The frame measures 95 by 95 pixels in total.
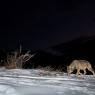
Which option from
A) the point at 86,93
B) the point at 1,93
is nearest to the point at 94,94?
the point at 86,93

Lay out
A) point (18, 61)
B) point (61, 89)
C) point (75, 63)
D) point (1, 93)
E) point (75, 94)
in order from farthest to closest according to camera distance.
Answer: point (18, 61)
point (75, 63)
point (61, 89)
point (75, 94)
point (1, 93)

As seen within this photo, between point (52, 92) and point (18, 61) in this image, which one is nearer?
point (52, 92)

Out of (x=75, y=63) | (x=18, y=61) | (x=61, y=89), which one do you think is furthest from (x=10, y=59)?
(x=61, y=89)

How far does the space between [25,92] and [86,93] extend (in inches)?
21.1

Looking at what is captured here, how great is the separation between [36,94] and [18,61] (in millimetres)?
4570

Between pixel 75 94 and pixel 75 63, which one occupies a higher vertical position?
pixel 75 63

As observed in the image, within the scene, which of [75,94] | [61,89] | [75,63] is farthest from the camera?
[75,63]

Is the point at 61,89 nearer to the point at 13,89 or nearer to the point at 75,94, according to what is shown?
the point at 75,94

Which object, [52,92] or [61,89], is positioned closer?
[52,92]

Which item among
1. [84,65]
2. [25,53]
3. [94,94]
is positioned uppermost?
[25,53]

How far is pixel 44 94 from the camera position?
2518 mm

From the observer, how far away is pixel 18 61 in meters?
7.02

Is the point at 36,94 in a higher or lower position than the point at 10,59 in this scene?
lower

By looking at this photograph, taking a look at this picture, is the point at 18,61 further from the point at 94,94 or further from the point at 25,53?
the point at 94,94
